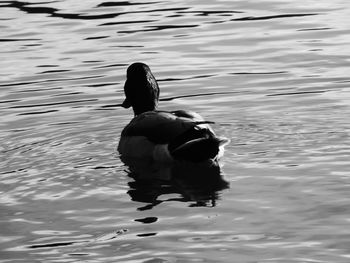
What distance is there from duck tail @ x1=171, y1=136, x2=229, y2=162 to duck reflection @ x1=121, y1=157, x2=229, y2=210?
0.13m

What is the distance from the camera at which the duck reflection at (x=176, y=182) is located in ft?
37.1

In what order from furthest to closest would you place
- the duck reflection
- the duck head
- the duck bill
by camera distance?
1. the duck bill
2. the duck head
3. the duck reflection

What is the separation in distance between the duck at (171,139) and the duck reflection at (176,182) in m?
0.10

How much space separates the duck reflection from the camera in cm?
1130

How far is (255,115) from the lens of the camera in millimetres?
14344

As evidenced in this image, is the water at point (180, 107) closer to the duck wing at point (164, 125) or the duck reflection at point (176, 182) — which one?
the duck reflection at point (176, 182)

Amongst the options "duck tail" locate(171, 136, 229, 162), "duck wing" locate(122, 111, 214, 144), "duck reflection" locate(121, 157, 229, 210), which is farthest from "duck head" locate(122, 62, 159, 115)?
"duck tail" locate(171, 136, 229, 162)

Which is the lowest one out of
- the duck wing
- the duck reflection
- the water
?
the duck reflection

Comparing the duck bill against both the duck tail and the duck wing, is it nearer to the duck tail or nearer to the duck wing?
the duck wing

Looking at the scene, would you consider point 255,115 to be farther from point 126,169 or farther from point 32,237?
point 32,237

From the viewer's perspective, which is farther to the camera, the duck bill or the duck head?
the duck bill

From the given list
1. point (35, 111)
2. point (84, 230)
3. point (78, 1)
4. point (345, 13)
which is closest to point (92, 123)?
point (35, 111)

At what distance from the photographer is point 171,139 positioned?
12.7 m

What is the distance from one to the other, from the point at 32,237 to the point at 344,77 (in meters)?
7.33
